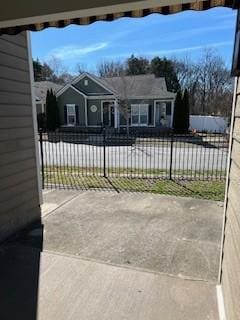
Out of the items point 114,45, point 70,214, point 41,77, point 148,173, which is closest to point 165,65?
point 114,45

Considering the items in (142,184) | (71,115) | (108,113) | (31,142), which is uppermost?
(108,113)

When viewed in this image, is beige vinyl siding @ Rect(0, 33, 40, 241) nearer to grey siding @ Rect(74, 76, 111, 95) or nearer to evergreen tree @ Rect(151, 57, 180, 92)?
grey siding @ Rect(74, 76, 111, 95)

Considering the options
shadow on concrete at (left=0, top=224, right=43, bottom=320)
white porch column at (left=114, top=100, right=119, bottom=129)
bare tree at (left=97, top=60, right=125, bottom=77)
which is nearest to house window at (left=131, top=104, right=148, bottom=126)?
white porch column at (left=114, top=100, right=119, bottom=129)

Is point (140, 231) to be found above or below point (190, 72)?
below

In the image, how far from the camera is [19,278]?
2.98m

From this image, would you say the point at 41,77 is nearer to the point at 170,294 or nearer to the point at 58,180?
the point at 58,180

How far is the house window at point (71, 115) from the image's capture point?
2366 cm

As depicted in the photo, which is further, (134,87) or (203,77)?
(203,77)

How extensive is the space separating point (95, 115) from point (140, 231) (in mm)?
19849

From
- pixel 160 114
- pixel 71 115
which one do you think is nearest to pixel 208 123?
pixel 160 114

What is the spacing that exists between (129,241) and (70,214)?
147 centimetres

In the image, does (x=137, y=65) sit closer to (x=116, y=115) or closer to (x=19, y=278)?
(x=116, y=115)

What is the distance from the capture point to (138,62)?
134 feet

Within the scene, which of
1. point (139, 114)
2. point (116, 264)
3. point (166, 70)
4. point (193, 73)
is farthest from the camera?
point (166, 70)
